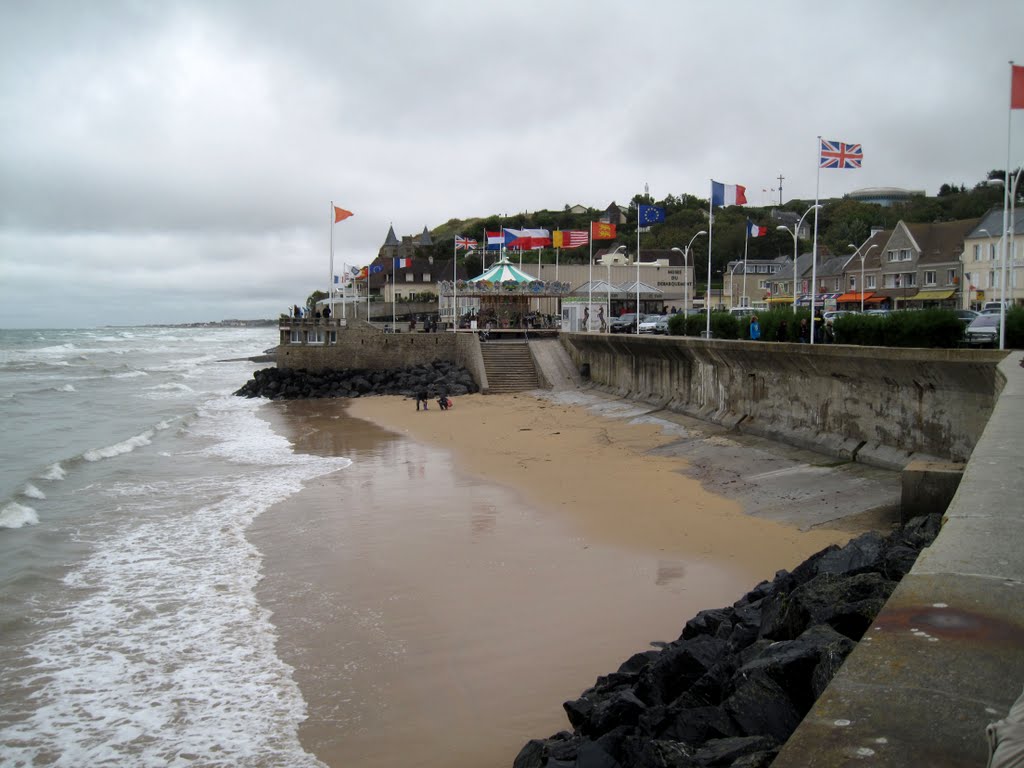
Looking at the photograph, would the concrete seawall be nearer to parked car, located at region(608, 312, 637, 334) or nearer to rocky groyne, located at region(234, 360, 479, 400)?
rocky groyne, located at region(234, 360, 479, 400)

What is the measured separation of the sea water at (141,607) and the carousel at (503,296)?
19.0 meters

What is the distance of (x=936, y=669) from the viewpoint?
11.1ft

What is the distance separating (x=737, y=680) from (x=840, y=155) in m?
20.1

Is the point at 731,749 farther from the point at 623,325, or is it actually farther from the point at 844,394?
the point at 623,325

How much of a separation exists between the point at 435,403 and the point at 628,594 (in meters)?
22.9

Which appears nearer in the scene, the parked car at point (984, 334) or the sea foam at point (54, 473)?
the sea foam at point (54, 473)

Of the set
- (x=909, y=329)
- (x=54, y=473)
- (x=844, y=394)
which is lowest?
(x=54, y=473)

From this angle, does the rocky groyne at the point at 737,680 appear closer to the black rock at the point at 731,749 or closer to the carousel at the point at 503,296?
the black rock at the point at 731,749

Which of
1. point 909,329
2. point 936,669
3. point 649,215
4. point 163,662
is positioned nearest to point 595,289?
point 649,215

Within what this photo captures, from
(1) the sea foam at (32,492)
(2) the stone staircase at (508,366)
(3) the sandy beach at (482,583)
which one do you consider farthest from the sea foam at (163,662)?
(2) the stone staircase at (508,366)

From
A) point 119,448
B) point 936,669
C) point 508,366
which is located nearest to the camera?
point 936,669

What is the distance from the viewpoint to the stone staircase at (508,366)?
112 feet

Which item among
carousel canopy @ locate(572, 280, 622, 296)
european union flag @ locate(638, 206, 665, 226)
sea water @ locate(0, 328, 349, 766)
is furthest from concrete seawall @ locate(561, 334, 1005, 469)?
carousel canopy @ locate(572, 280, 622, 296)

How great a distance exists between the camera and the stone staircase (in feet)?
112
